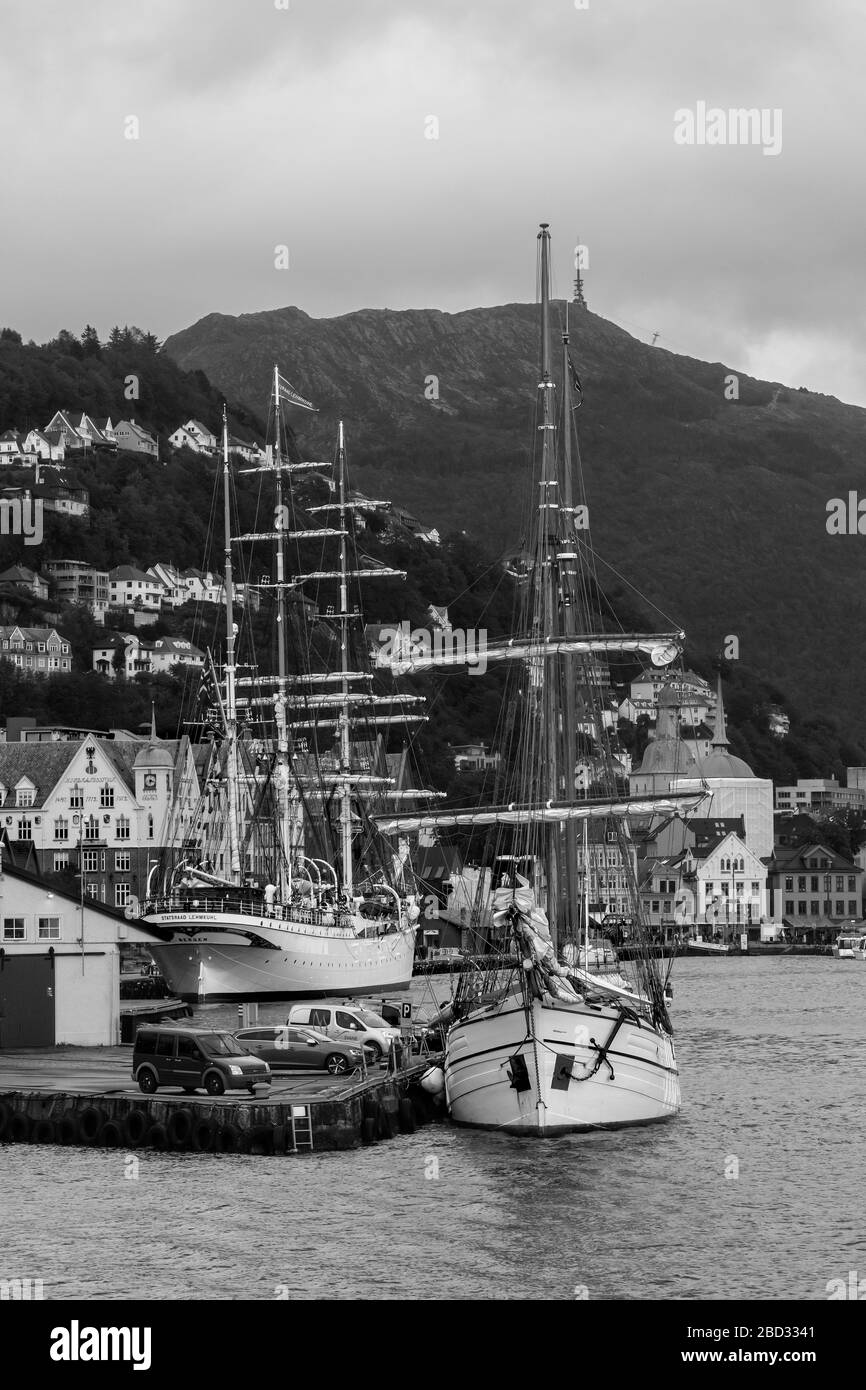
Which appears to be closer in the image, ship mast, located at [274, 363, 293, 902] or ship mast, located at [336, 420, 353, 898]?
ship mast, located at [274, 363, 293, 902]

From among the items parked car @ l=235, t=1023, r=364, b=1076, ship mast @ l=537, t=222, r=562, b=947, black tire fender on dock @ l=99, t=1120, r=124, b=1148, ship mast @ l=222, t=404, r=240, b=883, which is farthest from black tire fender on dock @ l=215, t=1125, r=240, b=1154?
ship mast @ l=222, t=404, r=240, b=883

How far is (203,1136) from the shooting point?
46.5 metres

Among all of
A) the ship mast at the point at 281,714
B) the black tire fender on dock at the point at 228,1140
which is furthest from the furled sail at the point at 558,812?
the ship mast at the point at 281,714

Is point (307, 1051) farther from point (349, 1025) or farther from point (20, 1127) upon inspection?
point (20, 1127)

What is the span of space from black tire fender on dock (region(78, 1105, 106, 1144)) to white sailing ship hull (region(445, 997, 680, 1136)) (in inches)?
353

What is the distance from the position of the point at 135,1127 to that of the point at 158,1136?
73cm

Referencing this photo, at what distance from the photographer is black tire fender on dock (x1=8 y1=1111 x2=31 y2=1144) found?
157ft

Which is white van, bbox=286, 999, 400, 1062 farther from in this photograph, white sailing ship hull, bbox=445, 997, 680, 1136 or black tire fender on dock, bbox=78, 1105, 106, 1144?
black tire fender on dock, bbox=78, 1105, 106, 1144

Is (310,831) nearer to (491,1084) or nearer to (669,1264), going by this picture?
(491,1084)

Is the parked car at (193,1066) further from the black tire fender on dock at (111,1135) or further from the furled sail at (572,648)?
the furled sail at (572,648)

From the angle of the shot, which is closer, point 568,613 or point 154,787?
point 568,613

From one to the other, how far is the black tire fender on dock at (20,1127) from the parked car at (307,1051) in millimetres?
8420

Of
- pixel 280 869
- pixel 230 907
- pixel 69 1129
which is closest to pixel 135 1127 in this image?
pixel 69 1129

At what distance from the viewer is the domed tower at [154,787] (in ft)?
466
